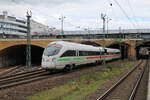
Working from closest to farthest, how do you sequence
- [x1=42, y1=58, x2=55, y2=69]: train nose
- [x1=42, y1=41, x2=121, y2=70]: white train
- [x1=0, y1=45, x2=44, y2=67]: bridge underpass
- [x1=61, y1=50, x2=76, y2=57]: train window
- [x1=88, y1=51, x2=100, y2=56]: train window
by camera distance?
[x1=42, y1=58, x2=55, y2=69]: train nose
[x1=42, y1=41, x2=121, y2=70]: white train
[x1=61, y1=50, x2=76, y2=57]: train window
[x1=88, y1=51, x2=100, y2=56]: train window
[x1=0, y1=45, x2=44, y2=67]: bridge underpass

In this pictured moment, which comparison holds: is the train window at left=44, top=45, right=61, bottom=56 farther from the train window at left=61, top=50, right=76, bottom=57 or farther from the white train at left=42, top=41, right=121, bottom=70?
the train window at left=61, top=50, right=76, bottom=57

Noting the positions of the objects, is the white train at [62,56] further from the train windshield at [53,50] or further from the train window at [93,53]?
the train window at [93,53]

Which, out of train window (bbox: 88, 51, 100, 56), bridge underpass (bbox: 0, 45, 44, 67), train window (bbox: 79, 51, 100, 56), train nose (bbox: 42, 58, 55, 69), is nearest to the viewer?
train nose (bbox: 42, 58, 55, 69)

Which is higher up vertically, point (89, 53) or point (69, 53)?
point (69, 53)

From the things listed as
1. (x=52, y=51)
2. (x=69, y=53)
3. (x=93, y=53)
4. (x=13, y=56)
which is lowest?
(x=13, y=56)

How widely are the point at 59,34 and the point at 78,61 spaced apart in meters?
36.5

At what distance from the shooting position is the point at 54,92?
1051cm

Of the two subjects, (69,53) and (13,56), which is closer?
(69,53)

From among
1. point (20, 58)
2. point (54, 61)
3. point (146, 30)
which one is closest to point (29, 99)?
point (54, 61)

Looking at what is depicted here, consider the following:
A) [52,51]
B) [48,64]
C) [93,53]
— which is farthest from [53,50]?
[93,53]

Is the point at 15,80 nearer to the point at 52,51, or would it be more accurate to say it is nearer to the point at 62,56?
the point at 52,51

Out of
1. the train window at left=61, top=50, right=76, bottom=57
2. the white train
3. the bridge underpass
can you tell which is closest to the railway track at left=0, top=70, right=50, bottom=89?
the white train

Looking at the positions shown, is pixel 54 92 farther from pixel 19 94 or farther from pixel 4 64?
pixel 4 64

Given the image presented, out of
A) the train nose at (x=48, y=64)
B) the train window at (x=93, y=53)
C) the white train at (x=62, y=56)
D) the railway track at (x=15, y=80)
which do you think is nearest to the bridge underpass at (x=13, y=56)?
the train window at (x=93, y=53)
